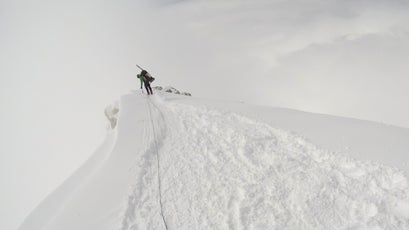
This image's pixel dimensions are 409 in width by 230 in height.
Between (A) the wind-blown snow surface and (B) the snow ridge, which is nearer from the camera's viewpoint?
(B) the snow ridge

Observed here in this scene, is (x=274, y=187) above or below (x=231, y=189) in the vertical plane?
above

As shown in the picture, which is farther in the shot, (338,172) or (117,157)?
(117,157)

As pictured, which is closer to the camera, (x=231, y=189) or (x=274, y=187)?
(x=274, y=187)

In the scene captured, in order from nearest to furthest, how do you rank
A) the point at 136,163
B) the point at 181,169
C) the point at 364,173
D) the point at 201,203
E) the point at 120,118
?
the point at 201,203, the point at 364,173, the point at 181,169, the point at 136,163, the point at 120,118

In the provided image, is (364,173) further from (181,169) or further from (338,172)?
(181,169)

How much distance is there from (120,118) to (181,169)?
7917mm

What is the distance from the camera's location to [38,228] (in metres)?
8.70

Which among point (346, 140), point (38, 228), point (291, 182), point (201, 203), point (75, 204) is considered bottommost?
point (38, 228)

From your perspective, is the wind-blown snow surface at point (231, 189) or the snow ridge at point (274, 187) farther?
the wind-blown snow surface at point (231, 189)

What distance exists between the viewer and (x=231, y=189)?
8.52 m

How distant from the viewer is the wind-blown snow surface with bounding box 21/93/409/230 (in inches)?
285

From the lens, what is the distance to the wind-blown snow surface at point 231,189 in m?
7.25

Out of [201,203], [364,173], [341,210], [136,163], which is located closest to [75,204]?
[136,163]

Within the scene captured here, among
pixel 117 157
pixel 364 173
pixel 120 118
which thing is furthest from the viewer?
pixel 120 118
